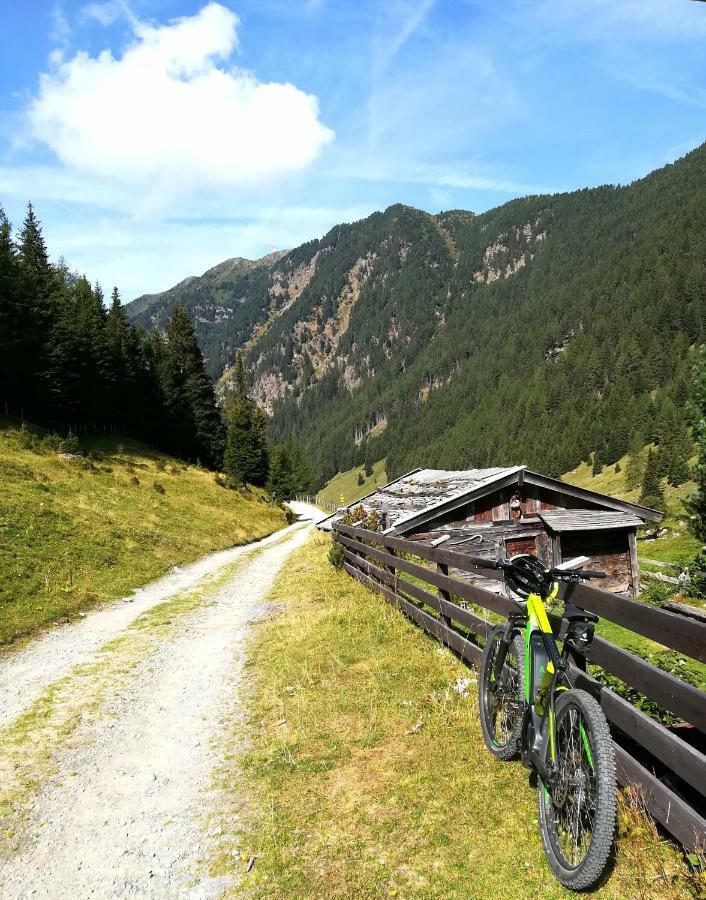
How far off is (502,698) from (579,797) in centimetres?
168

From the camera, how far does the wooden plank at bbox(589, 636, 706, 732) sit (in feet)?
9.87

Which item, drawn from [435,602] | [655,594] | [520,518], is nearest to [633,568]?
[655,594]

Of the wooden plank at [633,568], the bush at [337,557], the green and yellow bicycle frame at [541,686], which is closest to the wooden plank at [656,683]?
the green and yellow bicycle frame at [541,686]

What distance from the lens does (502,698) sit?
510cm

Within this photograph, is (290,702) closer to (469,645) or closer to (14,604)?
(469,645)

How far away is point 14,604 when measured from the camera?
12906mm

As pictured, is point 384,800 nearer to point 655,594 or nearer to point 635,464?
point 655,594

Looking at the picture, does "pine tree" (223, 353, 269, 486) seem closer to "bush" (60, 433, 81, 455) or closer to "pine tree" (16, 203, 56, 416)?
"pine tree" (16, 203, 56, 416)

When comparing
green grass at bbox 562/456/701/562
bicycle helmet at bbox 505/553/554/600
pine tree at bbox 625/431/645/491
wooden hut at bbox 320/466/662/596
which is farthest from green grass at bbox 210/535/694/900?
pine tree at bbox 625/431/645/491

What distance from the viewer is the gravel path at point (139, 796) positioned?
4113mm

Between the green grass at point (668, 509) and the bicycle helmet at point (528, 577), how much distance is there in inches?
802

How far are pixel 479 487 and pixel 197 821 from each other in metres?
14.6

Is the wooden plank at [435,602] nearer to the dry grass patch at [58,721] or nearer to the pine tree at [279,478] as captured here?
the dry grass patch at [58,721]

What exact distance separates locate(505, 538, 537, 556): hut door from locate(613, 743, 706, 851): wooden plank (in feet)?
51.3
